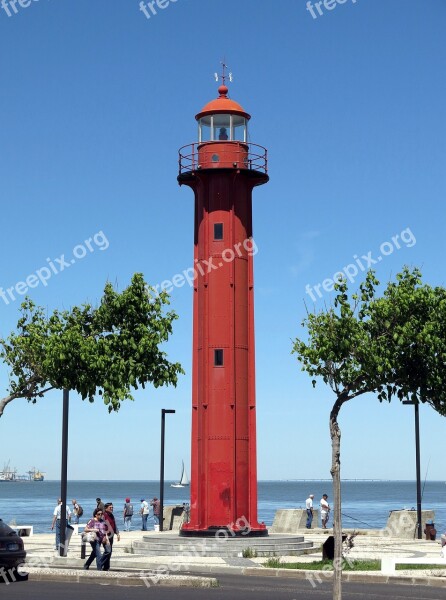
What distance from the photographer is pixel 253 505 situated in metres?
38.8

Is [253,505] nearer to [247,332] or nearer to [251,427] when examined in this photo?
[251,427]

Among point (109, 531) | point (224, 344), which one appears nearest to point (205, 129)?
point (224, 344)

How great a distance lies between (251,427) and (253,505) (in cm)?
300

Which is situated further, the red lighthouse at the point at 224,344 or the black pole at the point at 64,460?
the red lighthouse at the point at 224,344

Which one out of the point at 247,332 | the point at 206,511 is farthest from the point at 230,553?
the point at 247,332

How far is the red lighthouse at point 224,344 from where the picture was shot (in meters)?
38.3

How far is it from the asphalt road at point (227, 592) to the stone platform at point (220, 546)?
8.51 metres

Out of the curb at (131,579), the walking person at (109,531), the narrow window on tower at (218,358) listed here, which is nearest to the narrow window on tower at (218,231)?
the narrow window on tower at (218,358)

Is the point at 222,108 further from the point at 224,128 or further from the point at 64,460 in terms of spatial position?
the point at 64,460

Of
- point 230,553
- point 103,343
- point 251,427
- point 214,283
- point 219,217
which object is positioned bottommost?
point 230,553

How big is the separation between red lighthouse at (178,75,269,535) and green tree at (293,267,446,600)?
7.91m

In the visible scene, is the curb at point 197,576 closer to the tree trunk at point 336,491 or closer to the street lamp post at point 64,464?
the street lamp post at point 64,464

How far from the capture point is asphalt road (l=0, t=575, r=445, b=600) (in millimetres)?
23047

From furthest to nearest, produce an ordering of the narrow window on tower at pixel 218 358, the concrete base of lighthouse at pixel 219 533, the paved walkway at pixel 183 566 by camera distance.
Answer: the narrow window on tower at pixel 218 358 → the concrete base of lighthouse at pixel 219 533 → the paved walkway at pixel 183 566
